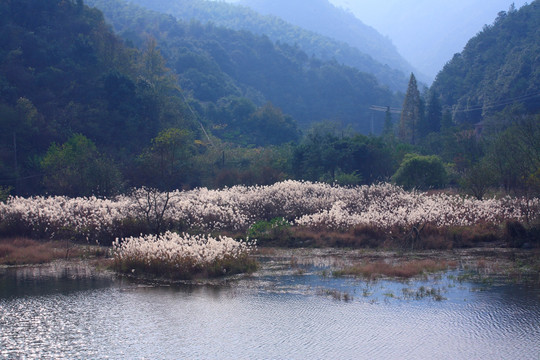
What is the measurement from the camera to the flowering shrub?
24.4m

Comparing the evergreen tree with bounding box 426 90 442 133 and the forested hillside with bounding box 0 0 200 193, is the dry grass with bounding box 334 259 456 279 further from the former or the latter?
the evergreen tree with bounding box 426 90 442 133

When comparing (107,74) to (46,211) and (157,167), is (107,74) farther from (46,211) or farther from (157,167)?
(46,211)

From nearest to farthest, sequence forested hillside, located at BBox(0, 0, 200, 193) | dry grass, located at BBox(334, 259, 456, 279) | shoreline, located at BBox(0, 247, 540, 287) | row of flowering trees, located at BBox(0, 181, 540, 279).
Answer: shoreline, located at BBox(0, 247, 540, 287)
dry grass, located at BBox(334, 259, 456, 279)
row of flowering trees, located at BBox(0, 181, 540, 279)
forested hillside, located at BBox(0, 0, 200, 193)

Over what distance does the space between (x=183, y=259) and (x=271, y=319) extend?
5046 mm

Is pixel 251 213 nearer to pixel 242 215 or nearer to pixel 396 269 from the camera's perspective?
pixel 242 215

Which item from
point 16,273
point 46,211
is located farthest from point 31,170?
point 16,273

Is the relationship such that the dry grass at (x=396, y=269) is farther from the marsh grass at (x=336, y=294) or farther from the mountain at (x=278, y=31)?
the mountain at (x=278, y=31)

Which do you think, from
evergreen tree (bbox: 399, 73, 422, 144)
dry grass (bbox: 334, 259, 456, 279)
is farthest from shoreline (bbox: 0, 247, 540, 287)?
evergreen tree (bbox: 399, 73, 422, 144)

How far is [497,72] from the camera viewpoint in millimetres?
73562

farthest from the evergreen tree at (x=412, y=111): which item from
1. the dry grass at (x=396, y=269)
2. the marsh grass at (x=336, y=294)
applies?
the marsh grass at (x=336, y=294)

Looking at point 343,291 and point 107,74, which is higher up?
point 107,74

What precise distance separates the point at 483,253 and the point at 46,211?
1892 centimetres

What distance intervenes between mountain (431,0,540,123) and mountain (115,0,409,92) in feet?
219

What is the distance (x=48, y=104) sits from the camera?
161ft
